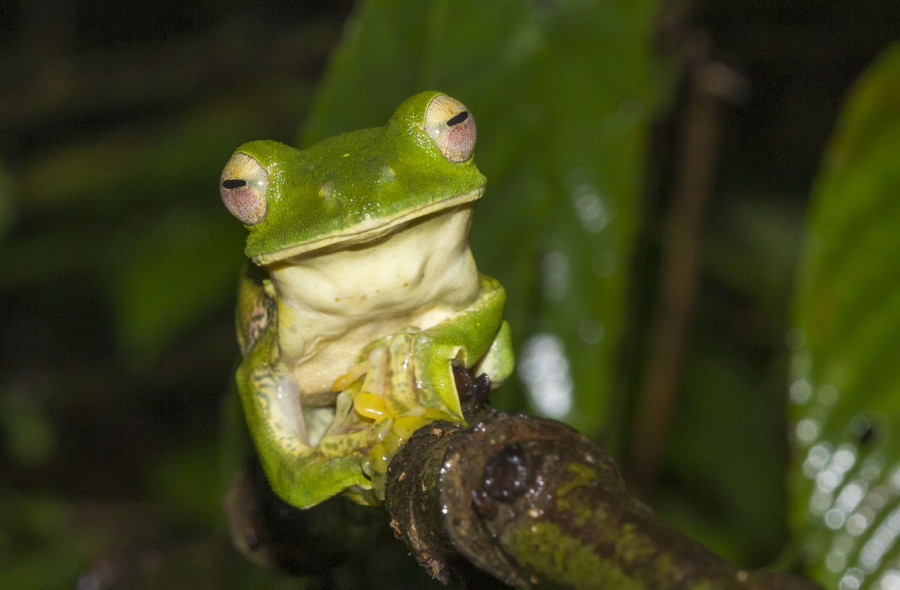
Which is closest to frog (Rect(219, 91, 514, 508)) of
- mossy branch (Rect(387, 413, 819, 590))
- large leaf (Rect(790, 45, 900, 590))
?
mossy branch (Rect(387, 413, 819, 590))

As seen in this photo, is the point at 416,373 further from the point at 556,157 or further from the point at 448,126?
the point at 556,157

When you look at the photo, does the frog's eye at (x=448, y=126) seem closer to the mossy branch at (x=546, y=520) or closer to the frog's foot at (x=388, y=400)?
the frog's foot at (x=388, y=400)

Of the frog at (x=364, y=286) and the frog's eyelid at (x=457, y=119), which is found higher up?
the frog's eyelid at (x=457, y=119)

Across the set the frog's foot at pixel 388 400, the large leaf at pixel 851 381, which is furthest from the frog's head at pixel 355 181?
the large leaf at pixel 851 381

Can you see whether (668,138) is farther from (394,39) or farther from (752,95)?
(394,39)

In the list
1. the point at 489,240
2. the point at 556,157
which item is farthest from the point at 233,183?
the point at 556,157

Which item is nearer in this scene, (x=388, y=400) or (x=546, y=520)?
(x=546, y=520)
